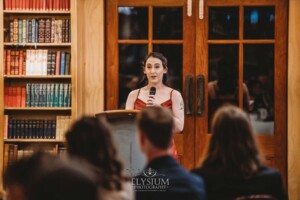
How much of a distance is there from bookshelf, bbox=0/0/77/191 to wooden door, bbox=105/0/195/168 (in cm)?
41

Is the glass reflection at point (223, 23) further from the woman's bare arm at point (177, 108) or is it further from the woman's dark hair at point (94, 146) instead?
the woman's dark hair at point (94, 146)

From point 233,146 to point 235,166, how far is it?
0.09 m

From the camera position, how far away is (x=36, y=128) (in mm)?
5195

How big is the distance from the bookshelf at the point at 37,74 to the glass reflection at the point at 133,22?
48 cm

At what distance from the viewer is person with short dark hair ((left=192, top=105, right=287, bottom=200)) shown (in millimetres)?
2539

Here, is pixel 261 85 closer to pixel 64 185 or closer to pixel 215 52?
pixel 215 52

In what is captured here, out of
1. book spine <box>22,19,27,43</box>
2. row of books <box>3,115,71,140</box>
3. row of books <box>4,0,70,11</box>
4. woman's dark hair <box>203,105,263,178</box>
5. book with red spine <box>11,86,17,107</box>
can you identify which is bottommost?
row of books <box>3,115,71,140</box>

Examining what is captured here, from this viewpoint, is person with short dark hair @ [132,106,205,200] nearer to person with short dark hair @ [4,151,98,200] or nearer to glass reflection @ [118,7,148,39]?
person with short dark hair @ [4,151,98,200]

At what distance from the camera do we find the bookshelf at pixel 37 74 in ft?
16.8

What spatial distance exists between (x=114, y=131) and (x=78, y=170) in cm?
261

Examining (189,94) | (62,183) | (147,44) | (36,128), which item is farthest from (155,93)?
(62,183)

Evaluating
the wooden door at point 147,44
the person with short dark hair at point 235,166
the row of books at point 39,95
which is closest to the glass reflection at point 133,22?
the wooden door at point 147,44

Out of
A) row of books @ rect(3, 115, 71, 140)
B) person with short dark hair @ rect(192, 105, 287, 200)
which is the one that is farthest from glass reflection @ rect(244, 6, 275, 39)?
person with short dark hair @ rect(192, 105, 287, 200)

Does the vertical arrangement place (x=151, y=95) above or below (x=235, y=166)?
above
